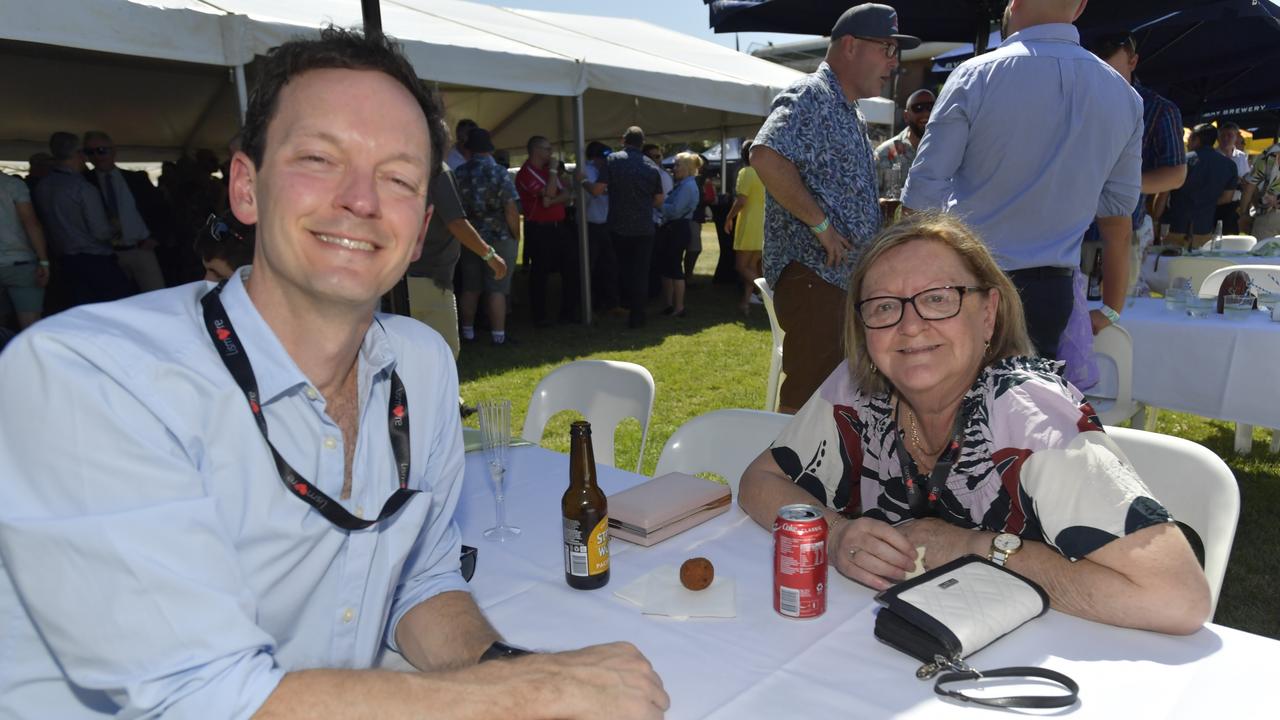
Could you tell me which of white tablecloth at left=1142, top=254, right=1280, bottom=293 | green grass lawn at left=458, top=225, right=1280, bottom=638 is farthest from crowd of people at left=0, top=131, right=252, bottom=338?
white tablecloth at left=1142, top=254, right=1280, bottom=293

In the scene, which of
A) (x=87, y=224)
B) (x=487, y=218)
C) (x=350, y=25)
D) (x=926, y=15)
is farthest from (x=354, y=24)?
(x=926, y=15)

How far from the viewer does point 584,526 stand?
1467 millimetres

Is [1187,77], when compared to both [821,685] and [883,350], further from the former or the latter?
[821,685]

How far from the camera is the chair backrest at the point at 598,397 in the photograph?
283cm

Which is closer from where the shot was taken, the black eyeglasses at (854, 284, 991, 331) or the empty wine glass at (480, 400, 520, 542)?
the black eyeglasses at (854, 284, 991, 331)

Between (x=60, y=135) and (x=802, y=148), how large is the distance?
577cm

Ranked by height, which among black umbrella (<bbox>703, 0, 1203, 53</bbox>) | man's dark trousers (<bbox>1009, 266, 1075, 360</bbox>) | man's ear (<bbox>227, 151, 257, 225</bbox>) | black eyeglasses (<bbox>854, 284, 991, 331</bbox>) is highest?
black umbrella (<bbox>703, 0, 1203, 53</bbox>)

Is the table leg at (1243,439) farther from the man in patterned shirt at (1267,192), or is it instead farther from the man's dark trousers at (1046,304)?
the man in patterned shirt at (1267,192)

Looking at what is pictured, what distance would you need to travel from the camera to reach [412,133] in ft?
4.19

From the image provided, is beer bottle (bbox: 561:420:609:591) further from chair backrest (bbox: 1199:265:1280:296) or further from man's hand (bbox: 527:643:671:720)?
chair backrest (bbox: 1199:265:1280:296)

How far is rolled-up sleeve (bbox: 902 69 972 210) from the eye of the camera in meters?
2.89

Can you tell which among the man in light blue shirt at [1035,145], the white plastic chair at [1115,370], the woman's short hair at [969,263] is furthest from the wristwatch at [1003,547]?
the white plastic chair at [1115,370]

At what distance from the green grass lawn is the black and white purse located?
2.23 meters

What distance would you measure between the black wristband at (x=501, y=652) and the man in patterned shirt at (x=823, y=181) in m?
2.29
